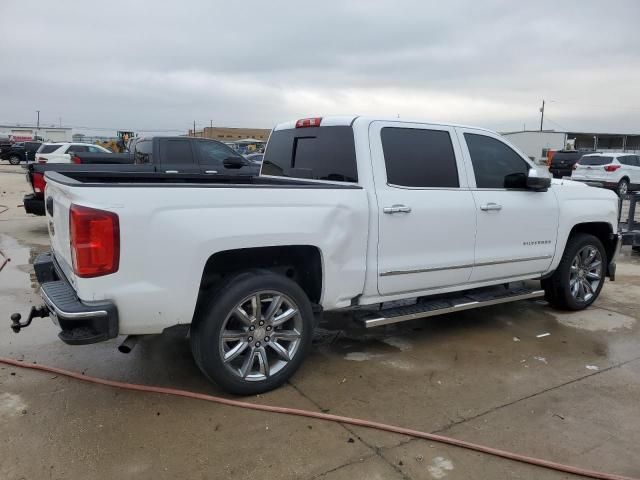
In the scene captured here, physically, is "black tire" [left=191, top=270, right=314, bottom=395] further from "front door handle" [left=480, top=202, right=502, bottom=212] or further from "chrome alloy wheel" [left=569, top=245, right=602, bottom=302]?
"chrome alloy wheel" [left=569, top=245, right=602, bottom=302]

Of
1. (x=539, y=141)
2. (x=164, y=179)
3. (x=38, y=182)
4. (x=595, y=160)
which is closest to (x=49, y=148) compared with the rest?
(x=38, y=182)

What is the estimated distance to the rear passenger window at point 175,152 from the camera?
10.4 meters

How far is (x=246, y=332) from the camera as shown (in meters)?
3.57

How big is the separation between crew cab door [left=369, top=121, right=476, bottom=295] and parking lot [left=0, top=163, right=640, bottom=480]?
2.41ft

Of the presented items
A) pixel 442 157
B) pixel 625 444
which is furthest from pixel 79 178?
pixel 625 444

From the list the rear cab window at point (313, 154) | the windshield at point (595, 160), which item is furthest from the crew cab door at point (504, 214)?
the windshield at point (595, 160)

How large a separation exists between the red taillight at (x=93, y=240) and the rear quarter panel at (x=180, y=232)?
1.4 inches

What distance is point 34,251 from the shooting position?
826 cm

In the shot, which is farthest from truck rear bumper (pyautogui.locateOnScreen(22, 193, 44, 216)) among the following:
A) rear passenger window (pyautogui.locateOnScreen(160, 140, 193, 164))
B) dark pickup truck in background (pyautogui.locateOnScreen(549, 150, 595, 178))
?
→ dark pickup truck in background (pyautogui.locateOnScreen(549, 150, 595, 178))

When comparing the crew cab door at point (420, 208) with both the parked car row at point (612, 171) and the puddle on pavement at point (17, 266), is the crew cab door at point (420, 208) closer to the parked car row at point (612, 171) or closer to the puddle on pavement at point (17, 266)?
the puddle on pavement at point (17, 266)

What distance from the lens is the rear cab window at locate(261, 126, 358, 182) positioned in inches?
165

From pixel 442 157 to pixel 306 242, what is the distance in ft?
5.14

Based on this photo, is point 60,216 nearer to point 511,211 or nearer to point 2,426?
point 2,426

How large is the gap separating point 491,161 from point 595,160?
18714 millimetres
